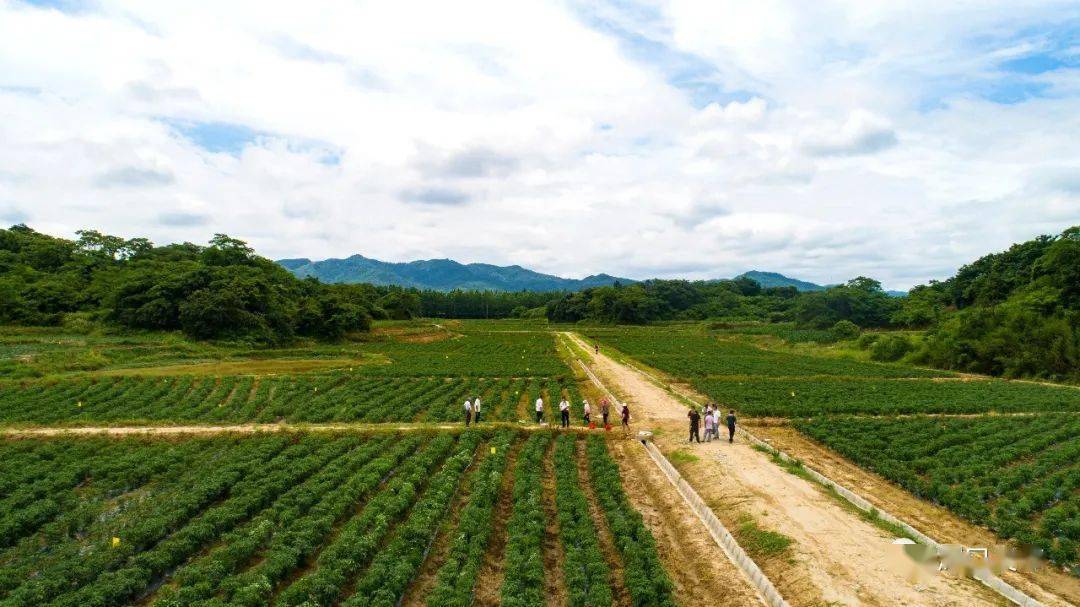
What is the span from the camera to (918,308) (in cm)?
9519

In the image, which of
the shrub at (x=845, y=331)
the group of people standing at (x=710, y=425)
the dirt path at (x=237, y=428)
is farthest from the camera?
the shrub at (x=845, y=331)

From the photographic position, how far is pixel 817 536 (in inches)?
580

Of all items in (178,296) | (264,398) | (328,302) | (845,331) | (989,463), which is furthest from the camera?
(845,331)

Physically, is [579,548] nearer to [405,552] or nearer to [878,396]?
[405,552]

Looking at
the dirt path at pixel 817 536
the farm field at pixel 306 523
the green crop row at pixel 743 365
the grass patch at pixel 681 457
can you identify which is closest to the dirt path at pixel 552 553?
the farm field at pixel 306 523

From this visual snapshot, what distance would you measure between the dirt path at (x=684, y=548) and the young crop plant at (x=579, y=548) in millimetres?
1897

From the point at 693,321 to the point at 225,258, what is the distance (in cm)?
10199

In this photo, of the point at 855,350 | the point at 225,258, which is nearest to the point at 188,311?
the point at 225,258

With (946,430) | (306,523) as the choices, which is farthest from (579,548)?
(946,430)

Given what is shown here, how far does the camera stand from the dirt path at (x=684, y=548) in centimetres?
1268

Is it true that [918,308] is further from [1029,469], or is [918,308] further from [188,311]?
[188,311]

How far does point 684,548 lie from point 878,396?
29503 mm

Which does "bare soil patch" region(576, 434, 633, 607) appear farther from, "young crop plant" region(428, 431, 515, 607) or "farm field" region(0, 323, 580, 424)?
"farm field" region(0, 323, 580, 424)

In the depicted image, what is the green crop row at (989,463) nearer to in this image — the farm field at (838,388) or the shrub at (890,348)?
the farm field at (838,388)
